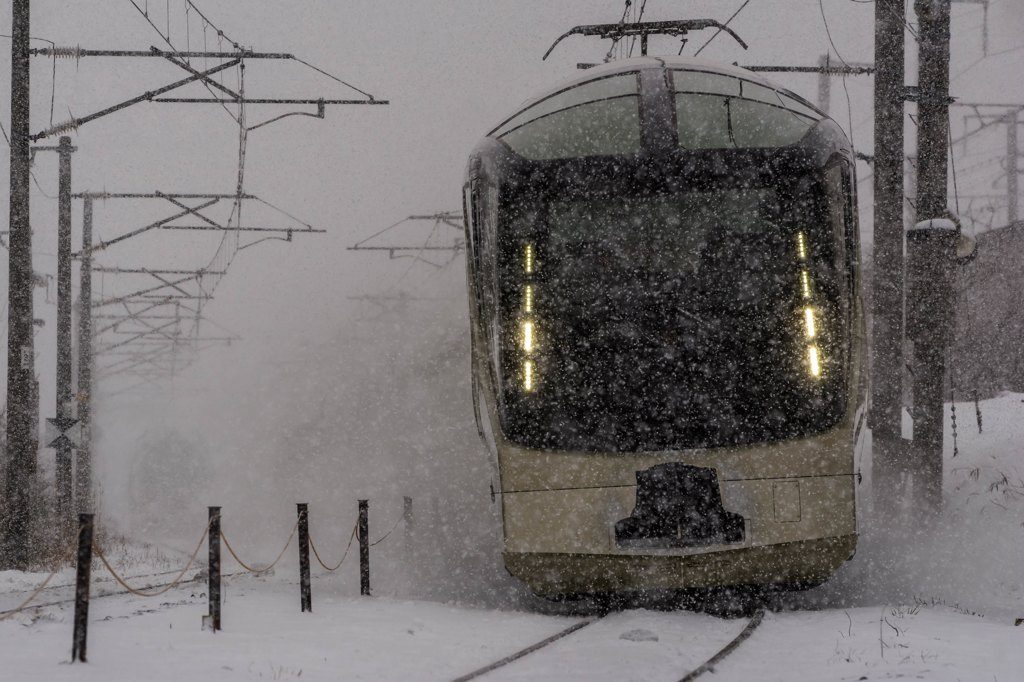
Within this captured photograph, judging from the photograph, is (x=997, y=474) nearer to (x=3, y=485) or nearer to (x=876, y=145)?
(x=876, y=145)

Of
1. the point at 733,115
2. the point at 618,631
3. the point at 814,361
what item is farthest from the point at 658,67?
the point at 618,631

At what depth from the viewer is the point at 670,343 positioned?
8.87 m

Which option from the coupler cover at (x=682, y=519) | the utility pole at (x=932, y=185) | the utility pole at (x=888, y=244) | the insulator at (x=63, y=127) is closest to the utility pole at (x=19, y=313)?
the insulator at (x=63, y=127)

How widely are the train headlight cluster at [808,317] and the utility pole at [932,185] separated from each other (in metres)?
4.64

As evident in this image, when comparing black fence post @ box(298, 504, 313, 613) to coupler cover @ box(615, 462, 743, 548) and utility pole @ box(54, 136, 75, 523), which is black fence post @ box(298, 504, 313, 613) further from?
utility pole @ box(54, 136, 75, 523)

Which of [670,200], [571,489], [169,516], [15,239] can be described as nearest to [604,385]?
[571,489]

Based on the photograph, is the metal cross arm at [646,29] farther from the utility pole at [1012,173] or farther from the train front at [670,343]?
the utility pole at [1012,173]

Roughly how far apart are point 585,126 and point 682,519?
3.17 metres

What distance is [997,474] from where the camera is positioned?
1359 centimetres

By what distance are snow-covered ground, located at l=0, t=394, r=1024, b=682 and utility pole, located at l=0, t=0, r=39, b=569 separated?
1.91 metres

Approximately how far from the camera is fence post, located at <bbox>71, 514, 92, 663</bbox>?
7482mm

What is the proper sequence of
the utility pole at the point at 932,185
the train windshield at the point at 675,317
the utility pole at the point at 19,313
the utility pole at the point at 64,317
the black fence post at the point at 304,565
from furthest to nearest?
the utility pole at the point at 64,317
the utility pole at the point at 19,313
the utility pole at the point at 932,185
the black fence post at the point at 304,565
the train windshield at the point at 675,317

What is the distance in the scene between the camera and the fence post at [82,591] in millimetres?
7482

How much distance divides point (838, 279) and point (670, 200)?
1.38 meters
